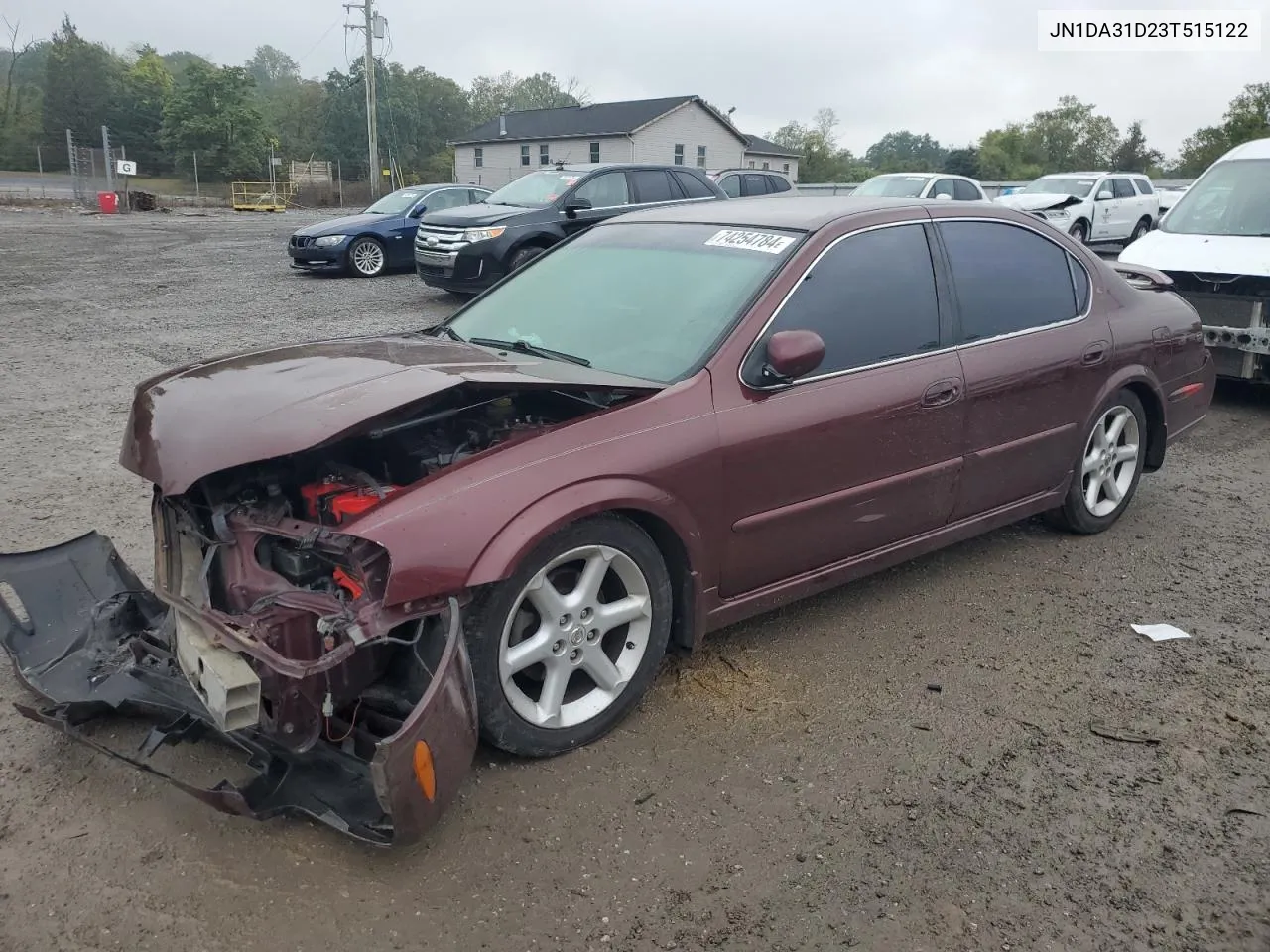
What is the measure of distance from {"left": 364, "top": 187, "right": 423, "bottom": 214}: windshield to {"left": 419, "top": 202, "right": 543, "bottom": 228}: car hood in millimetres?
3423

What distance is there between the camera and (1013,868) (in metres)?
2.81

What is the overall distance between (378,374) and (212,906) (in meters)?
1.60

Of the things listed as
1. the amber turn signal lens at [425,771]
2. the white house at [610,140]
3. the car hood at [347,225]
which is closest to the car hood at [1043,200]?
the car hood at [347,225]

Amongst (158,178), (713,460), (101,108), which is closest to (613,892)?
(713,460)

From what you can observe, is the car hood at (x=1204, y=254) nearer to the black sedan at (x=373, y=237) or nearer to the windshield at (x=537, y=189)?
the windshield at (x=537, y=189)

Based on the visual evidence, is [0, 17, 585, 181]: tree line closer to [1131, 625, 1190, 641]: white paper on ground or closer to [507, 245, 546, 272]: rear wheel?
[507, 245, 546, 272]: rear wheel

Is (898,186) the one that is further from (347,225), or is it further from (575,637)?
(575,637)

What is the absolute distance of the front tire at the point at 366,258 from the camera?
1588cm

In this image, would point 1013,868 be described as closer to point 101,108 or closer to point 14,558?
point 14,558

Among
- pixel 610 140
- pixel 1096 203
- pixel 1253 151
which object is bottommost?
pixel 1253 151

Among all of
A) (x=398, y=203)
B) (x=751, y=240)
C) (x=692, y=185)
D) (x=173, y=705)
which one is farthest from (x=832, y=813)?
(x=398, y=203)

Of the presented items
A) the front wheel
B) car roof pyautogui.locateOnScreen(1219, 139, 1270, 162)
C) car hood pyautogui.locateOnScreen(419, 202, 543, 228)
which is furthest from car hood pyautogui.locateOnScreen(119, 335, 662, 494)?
the front wheel

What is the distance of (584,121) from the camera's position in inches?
2248

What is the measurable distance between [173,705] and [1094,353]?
4.21 meters
